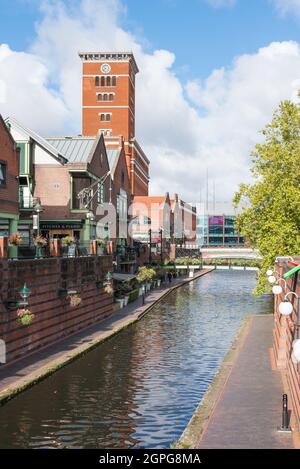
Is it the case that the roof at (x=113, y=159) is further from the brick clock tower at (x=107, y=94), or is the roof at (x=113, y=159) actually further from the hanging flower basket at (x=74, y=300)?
the brick clock tower at (x=107, y=94)

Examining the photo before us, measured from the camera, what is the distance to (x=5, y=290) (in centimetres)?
2647

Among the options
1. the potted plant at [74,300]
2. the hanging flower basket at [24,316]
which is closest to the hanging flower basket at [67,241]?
the potted plant at [74,300]

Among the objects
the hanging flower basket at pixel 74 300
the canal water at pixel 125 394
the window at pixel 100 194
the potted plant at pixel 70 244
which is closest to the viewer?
the canal water at pixel 125 394

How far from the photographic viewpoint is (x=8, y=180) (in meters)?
39.3

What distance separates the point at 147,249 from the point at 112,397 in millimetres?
72271

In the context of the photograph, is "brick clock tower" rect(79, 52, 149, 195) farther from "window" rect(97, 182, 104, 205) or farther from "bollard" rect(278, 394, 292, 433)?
"bollard" rect(278, 394, 292, 433)

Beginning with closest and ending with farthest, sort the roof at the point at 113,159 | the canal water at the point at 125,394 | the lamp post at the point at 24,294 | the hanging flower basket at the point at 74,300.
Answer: the canal water at the point at 125,394 → the lamp post at the point at 24,294 → the hanging flower basket at the point at 74,300 → the roof at the point at 113,159

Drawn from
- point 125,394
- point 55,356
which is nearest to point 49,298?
point 55,356

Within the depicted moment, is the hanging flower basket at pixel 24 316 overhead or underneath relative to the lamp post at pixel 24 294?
underneath

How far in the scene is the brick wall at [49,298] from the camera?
1061 inches

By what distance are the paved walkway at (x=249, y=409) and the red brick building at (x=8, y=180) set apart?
17.7 meters

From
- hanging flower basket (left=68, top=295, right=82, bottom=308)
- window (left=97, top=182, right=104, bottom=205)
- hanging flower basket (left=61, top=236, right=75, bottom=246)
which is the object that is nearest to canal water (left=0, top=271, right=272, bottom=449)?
hanging flower basket (left=68, top=295, right=82, bottom=308)

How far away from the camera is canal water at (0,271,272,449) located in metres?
19.0
